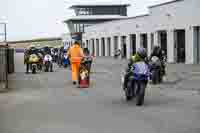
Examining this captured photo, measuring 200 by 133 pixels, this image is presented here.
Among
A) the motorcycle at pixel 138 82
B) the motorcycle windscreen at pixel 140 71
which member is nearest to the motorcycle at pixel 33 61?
the motorcycle at pixel 138 82

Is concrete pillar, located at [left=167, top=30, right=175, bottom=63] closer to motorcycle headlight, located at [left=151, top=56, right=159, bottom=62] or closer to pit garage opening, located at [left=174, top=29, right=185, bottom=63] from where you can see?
pit garage opening, located at [left=174, top=29, right=185, bottom=63]

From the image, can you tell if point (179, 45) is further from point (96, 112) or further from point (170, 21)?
point (96, 112)

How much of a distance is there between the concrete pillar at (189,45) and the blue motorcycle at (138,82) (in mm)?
27168

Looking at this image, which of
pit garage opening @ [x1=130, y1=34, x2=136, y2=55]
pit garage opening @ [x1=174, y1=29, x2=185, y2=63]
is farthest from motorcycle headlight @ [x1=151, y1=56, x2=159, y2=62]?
pit garage opening @ [x1=130, y1=34, x2=136, y2=55]

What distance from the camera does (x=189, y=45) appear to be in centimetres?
4153

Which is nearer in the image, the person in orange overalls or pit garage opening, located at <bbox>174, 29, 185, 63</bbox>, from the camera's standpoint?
the person in orange overalls

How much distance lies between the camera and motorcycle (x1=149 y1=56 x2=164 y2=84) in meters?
20.9

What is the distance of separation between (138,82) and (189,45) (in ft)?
93.1

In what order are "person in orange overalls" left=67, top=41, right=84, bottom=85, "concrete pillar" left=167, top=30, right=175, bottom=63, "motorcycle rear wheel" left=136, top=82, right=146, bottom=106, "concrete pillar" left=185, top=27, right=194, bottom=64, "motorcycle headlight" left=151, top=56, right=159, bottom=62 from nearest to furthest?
"motorcycle rear wheel" left=136, top=82, right=146, bottom=106 → "person in orange overalls" left=67, top=41, right=84, bottom=85 → "motorcycle headlight" left=151, top=56, right=159, bottom=62 → "concrete pillar" left=185, top=27, right=194, bottom=64 → "concrete pillar" left=167, top=30, right=175, bottom=63

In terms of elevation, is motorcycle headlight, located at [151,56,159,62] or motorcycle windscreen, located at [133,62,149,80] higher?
motorcycle headlight, located at [151,56,159,62]

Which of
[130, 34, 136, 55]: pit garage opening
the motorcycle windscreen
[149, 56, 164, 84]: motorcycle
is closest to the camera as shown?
the motorcycle windscreen

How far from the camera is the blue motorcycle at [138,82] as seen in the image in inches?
534

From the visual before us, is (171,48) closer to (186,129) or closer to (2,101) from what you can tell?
(2,101)

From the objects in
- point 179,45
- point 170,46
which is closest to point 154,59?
point 179,45
